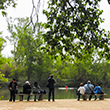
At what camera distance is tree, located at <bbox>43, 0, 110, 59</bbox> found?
24.2ft

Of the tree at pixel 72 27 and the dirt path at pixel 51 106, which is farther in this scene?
the dirt path at pixel 51 106

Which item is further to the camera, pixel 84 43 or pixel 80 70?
pixel 80 70

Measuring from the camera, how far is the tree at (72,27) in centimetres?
737

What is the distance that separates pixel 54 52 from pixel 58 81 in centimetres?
6088

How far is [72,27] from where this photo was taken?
7426 millimetres

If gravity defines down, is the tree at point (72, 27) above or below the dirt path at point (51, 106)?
above

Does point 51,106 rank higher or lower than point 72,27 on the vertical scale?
lower

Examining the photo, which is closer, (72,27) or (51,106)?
(72,27)

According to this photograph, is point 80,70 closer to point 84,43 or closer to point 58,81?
point 58,81

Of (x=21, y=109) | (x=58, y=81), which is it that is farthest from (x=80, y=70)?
(x=21, y=109)

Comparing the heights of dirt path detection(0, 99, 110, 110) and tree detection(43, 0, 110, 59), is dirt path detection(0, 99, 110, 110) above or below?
below

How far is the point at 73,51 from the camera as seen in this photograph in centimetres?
Answer: 772

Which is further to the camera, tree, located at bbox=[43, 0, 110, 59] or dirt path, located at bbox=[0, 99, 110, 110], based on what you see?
dirt path, located at bbox=[0, 99, 110, 110]

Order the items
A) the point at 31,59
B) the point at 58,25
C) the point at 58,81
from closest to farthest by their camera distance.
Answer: the point at 58,25 < the point at 31,59 < the point at 58,81
